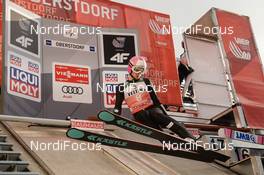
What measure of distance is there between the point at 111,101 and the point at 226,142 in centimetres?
329

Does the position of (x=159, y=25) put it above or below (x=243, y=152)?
above

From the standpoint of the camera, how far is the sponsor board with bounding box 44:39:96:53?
10.9 meters

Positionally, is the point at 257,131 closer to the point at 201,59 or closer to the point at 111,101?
the point at 201,59

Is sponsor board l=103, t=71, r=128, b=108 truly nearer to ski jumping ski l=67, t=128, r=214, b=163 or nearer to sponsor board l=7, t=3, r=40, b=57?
sponsor board l=7, t=3, r=40, b=57

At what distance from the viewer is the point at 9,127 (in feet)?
27.3

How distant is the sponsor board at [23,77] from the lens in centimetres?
962

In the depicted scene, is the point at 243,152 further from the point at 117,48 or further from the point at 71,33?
the point at 71,33

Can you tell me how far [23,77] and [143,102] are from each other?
247cm

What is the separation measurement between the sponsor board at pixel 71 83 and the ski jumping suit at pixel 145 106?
161 cm

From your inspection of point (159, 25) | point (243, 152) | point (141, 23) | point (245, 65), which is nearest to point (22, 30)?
point (141, 23)

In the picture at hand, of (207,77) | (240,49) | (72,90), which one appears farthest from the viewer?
(240,49)

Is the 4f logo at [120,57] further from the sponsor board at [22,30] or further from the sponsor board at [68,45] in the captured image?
the sponsor board at [22,30]

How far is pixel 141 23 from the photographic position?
13.1 metres

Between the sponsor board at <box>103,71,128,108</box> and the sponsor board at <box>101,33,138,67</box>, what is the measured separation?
0.22 metres
